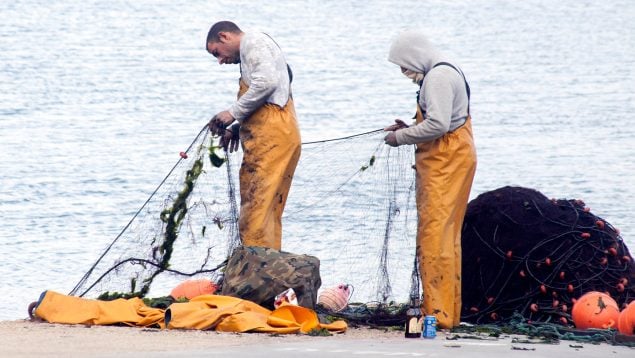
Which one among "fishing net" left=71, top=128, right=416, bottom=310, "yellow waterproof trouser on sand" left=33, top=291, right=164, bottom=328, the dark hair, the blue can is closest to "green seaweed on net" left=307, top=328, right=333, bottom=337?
the blue can

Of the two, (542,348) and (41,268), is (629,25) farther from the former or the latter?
(542,348)

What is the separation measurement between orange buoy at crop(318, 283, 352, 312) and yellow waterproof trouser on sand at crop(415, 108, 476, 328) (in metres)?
0.88

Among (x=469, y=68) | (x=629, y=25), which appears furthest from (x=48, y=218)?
(x=629, y=25)

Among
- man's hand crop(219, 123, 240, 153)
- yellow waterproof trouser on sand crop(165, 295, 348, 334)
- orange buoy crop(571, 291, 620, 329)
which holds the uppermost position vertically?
man's hand crop(219, 123, 240, 153)

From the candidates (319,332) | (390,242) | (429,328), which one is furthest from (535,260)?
(319,332)

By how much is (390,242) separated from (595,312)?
1937 mm

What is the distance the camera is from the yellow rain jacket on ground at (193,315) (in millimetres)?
8914

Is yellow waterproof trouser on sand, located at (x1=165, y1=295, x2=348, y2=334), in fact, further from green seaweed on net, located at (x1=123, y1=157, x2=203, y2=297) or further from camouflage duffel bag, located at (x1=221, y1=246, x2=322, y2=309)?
green seaweed on net, located at (x1=123, y1=157, x2=203, y2=297)

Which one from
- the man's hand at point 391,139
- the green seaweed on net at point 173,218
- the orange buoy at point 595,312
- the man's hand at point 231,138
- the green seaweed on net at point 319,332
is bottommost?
the green seaweed on net at point 319,332

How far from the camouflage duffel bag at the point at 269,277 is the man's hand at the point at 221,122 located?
897 mm

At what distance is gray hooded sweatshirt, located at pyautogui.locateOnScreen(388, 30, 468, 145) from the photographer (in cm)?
928

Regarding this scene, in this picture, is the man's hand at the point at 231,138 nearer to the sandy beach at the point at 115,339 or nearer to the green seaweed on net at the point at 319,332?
the sandy beach at the point at 115,339

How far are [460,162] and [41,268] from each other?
22.2ft

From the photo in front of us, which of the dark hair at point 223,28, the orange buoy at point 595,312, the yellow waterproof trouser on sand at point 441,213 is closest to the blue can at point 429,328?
the yellow waterproof trouser on sand at point 441,213
